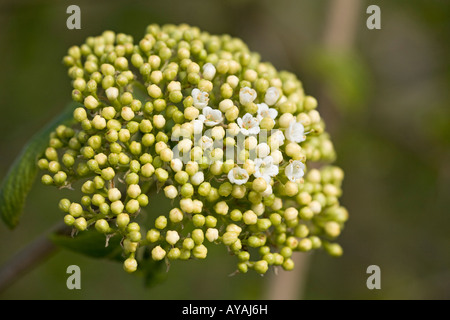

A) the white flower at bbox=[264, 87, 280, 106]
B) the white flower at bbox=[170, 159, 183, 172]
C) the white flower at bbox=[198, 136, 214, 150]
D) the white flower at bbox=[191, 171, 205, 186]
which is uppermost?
the white flower at bbox=[264, 87, 280, 106]

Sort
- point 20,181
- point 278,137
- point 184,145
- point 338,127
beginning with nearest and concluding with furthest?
1. point 184,145
2. point 278,137
3. point 20,181
4. point 338,127

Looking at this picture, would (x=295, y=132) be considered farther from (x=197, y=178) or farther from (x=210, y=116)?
(x=197, y=178)

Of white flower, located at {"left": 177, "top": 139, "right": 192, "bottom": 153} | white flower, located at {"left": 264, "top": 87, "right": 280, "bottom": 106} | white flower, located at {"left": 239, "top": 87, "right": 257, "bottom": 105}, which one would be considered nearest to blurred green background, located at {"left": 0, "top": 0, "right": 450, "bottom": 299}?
white flower, located at {"left": 264, "top": 87, "right": 280, "bottom": 106}

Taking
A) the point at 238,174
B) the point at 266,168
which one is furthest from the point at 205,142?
the point at 266,168

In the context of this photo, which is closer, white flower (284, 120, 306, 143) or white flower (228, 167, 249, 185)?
white flower (228, 167, 249, 185)

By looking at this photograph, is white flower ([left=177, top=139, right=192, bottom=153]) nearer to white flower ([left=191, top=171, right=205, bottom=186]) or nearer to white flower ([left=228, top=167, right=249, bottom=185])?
white flower ([left=191, top=171, right=205, bottom=186])

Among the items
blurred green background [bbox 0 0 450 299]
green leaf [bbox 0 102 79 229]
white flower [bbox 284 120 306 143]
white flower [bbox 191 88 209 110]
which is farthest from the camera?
blurred green background [bbox 0 0 450 299]

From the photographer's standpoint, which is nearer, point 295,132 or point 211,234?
point 211,234

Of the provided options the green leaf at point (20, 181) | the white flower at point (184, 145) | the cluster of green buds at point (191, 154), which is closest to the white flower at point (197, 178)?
the cluster of green buds at point (191, 154)
